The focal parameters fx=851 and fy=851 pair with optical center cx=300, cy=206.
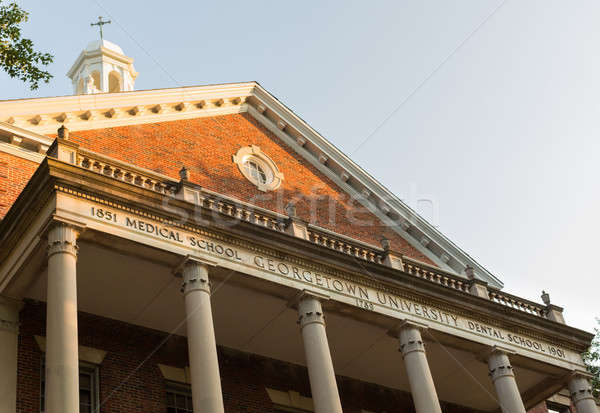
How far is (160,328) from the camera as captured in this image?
20984 mm

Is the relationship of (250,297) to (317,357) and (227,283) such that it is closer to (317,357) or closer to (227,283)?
(227,283)

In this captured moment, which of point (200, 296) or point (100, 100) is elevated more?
point (100, 100)

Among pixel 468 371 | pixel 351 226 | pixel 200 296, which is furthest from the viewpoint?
pixel 351 226

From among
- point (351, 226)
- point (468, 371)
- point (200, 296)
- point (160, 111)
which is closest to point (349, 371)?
point (468, 371)

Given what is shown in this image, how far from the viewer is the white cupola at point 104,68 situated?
128ft

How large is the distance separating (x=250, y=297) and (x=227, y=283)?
981 millimetres

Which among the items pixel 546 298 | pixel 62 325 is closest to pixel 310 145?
pixel 546 298

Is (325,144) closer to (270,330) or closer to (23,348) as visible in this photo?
(270,330)

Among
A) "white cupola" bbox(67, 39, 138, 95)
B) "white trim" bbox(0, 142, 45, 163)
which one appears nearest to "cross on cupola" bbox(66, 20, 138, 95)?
"white cupola" bbox(67, 39, 138, 95)

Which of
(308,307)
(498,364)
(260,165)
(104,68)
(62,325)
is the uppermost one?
(104,68)

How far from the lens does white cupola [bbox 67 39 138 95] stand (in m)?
39.1

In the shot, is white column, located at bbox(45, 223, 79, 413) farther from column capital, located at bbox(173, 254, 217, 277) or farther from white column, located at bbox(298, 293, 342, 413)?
white column, located at bbox(298, 293, 342, 413)

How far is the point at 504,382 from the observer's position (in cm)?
2286

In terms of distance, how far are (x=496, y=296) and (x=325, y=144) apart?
7.99 meters
